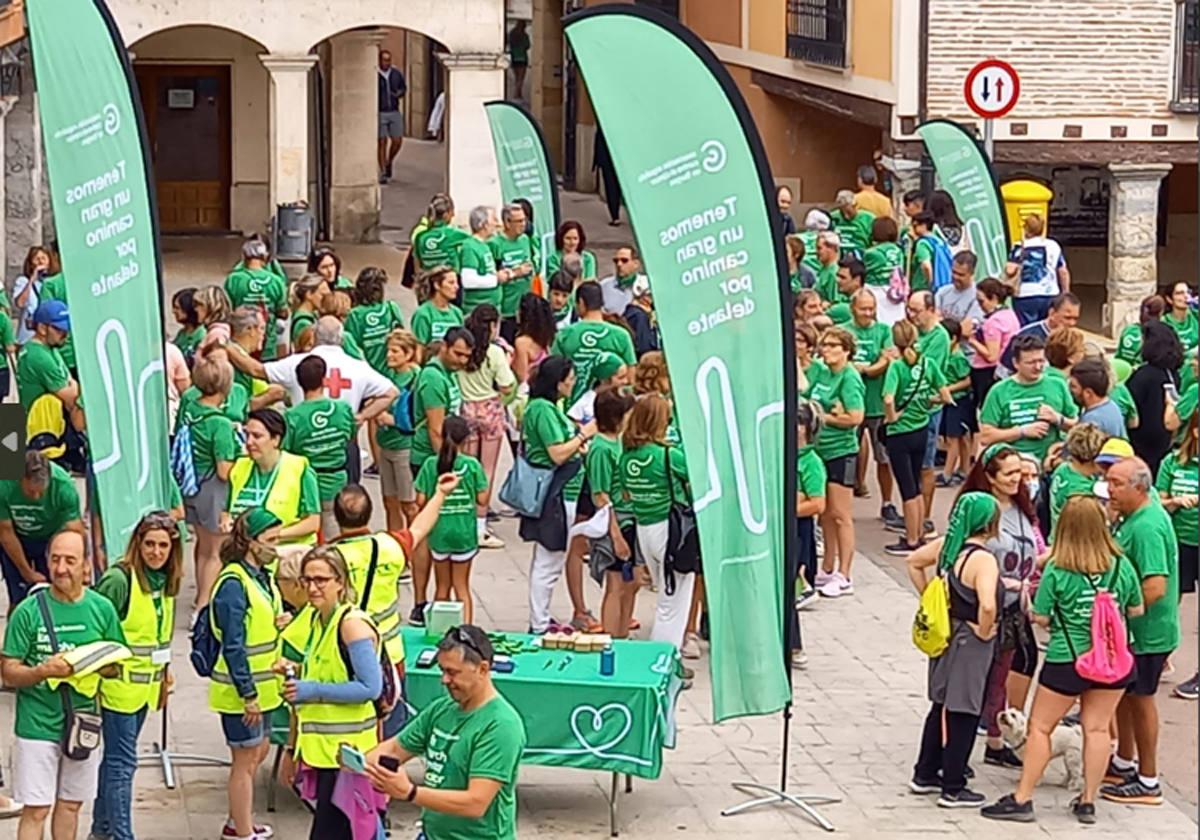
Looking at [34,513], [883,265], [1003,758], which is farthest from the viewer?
[883,265]

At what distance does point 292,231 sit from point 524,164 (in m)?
6.44

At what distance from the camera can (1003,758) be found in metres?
12.5

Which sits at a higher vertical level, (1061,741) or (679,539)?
(679,539)

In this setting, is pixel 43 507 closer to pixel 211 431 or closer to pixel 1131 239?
pixel 211 431

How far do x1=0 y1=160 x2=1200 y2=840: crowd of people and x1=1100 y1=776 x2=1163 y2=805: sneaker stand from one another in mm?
28

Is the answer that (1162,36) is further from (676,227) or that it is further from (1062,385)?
(676,227)

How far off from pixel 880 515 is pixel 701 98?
24.4ft

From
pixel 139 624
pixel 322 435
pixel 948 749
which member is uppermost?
pixel 322 435

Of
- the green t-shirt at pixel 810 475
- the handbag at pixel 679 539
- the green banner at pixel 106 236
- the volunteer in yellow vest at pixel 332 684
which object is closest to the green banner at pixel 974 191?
the green t-shirt at pixel 810 475

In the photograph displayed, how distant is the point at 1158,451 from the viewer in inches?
609

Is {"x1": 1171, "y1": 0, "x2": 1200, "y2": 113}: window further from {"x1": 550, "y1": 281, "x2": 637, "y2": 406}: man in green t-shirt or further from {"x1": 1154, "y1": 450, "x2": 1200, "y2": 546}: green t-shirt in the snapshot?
{"x1": 1154, "y1": 450, "x2": 1200, "y2": 546}: green t-shirt

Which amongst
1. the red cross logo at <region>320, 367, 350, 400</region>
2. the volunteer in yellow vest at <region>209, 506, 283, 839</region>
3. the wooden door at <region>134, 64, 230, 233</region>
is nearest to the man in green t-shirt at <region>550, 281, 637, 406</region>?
the red cross logo at <region>320, 367, 350, 400</region>

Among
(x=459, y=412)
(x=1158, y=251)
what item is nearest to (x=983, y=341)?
(x=459, y=412)

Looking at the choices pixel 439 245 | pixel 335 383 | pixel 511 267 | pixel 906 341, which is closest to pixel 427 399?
pixel 335 383
